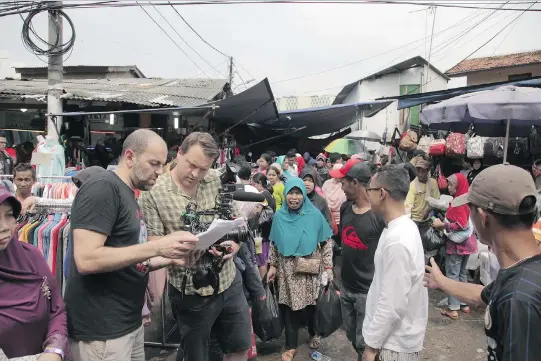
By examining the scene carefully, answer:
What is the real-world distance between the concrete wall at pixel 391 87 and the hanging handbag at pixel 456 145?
10.9 m

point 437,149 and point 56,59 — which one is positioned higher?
point 56,59

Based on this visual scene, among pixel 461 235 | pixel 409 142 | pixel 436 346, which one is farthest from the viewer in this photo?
pixel 409 142

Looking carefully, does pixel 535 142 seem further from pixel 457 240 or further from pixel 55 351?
pixel 55 351

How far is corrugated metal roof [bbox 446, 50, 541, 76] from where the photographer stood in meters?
17.4

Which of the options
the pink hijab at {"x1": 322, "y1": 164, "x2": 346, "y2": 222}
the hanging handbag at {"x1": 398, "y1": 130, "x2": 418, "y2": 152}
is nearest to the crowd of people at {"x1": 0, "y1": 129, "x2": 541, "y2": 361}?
the pink hijab at {"x1": 322, "y1": 164, "x2": 346, "y2": 222}

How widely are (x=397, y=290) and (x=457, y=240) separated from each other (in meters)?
3.27

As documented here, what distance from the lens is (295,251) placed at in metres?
3.71

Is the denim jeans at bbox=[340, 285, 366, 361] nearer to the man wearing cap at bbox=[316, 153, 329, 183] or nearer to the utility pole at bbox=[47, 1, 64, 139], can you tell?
the man wearing cap at bbox=[316, 153, 329, 183]

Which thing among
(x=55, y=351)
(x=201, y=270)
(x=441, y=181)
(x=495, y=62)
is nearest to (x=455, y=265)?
(x=441, y=181)

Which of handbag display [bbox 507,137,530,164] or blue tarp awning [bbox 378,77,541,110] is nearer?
blue tarp awning [bbox 378,77,541,110]

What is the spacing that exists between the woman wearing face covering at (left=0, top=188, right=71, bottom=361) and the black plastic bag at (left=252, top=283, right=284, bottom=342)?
194 centimetres

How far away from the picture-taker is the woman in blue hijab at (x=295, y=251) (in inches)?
146

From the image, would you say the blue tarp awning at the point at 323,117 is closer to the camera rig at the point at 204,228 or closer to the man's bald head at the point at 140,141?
the camera rig at the point at 204,228

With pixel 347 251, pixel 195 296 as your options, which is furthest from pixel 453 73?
pixel 195 296
